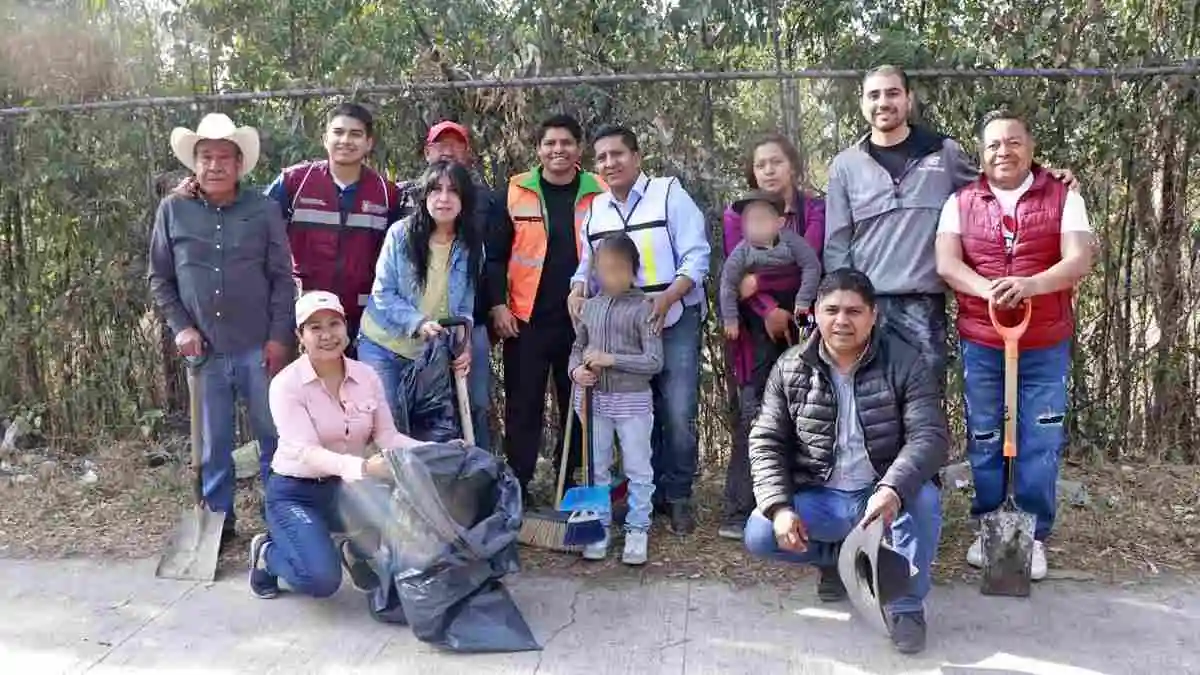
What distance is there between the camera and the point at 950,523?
466cm

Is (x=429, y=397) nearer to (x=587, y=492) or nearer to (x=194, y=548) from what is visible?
(x=587, y=492)

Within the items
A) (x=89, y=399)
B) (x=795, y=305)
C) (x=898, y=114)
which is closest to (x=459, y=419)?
(x=795, y=305)

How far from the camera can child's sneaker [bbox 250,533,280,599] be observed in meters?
4.05

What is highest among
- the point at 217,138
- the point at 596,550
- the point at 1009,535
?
the point at 217,138

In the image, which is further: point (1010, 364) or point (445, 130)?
point (445, 130)

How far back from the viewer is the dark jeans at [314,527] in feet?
12.8

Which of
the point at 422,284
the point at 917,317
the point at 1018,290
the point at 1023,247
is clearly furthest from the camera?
the point at 422,284

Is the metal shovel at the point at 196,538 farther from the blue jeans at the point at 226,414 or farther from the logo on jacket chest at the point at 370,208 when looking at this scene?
the logo on jacket chest at the point at 370,208

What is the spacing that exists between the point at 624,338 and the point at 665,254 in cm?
40

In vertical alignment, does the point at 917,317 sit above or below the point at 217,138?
below

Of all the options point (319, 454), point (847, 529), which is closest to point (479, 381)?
point (319, 454)

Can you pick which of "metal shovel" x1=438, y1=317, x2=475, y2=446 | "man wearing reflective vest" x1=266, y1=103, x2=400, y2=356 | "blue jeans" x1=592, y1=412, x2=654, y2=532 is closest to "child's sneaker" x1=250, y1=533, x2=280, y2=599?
→ "metal shovel" x1=438, y1=317, x2=475, y2=446

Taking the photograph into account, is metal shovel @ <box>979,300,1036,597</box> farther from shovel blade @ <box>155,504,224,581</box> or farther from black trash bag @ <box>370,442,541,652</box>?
shovel blade @ <box>155,504,224,581</box>

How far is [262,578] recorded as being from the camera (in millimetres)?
4062
